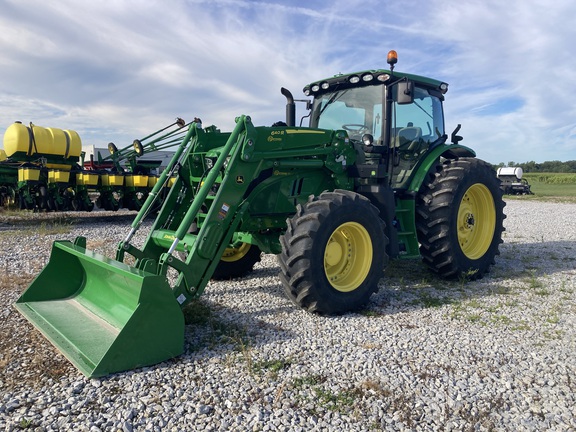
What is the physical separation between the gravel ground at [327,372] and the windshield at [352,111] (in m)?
2.36

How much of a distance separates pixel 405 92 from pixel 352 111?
1084 millimetres

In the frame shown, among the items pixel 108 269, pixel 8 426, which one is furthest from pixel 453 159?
pixel 8 426

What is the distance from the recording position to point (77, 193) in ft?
44.7

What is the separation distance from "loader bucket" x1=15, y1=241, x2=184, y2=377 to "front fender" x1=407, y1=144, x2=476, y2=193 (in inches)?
158

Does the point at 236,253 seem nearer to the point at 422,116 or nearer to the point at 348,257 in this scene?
the point at 348,257

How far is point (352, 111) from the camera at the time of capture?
6828 mm

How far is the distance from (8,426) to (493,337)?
4001 mm

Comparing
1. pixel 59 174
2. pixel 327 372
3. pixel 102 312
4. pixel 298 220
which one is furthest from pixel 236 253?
pixel 59 174

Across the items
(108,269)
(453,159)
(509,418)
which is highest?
(453,159)

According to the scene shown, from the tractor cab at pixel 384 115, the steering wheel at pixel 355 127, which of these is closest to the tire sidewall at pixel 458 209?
the tractor cab at pixel 384 115

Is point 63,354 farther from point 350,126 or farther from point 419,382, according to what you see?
point 350,126

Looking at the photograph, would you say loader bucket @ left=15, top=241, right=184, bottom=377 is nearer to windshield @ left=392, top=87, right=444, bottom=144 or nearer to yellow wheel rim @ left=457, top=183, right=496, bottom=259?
windshield @ left=392, top=87, right=444, bottom=144

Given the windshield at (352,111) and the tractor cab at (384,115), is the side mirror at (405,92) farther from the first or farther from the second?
the windshield at (352,111)

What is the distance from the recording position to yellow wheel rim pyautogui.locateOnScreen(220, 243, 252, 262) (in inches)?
259
